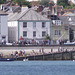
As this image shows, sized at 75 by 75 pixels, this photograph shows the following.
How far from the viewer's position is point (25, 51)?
91812 millimetres

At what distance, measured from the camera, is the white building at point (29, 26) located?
336ft

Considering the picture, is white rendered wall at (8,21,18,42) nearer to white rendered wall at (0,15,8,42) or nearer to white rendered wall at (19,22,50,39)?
white rendered wall at (19,22,50,39)

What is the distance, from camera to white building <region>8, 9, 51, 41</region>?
336 ft

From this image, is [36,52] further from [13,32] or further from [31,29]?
[13,32]

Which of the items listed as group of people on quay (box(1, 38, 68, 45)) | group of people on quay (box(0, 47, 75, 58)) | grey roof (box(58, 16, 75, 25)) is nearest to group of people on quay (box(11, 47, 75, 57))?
group of people on quay (box(0, 47, 75, 58))

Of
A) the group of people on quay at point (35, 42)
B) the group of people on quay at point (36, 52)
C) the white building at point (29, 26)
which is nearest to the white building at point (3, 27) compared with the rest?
the group of people on quay at point (35, 42)

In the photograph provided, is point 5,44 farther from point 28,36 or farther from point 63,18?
point 63,18
